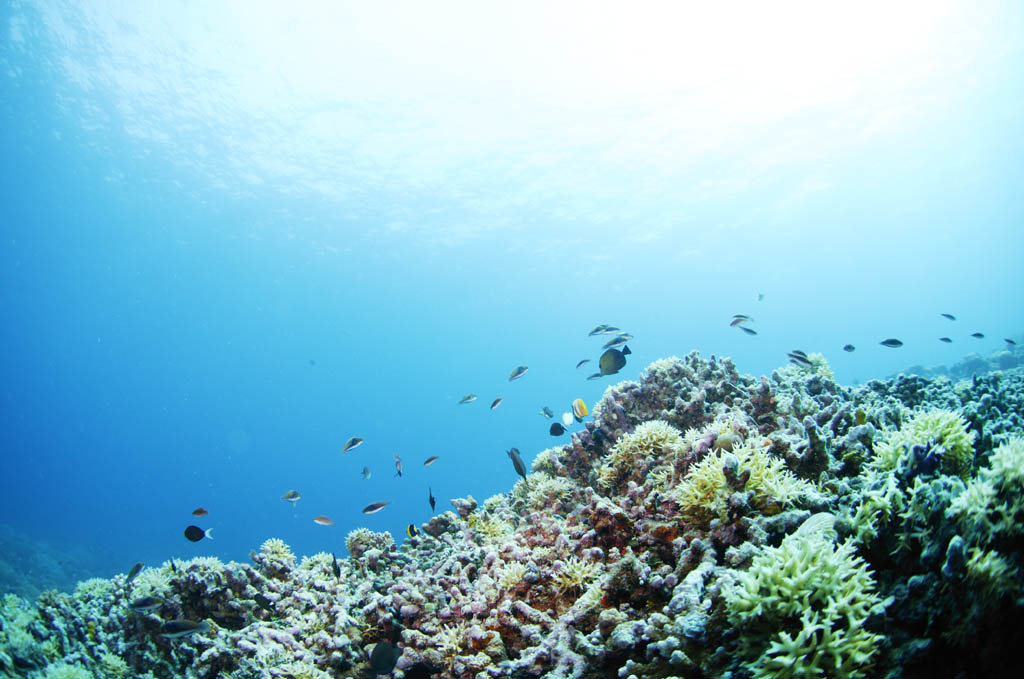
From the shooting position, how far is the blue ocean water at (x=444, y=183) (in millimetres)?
22656

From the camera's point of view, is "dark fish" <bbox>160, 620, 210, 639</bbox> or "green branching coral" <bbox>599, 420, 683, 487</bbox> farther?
"green branching coral" <bbox>599, 420, 683, 487</bbox>

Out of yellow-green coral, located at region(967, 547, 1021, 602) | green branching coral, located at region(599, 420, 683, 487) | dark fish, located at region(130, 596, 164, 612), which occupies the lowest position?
yellow-green coral, located at region(967, 547, 1021, 602)

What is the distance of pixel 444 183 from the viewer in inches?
1283

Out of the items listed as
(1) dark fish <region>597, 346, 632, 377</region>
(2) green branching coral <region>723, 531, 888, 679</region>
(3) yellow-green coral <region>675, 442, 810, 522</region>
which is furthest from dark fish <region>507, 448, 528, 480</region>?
(2) green branching coral <region>723, 531, 888, 679</region>

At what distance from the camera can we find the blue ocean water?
74.3 ft

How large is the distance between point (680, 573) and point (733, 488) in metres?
0.74

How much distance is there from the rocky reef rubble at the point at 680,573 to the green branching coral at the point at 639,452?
1.1 inches

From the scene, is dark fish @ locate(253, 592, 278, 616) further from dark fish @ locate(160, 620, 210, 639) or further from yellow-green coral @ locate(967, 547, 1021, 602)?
yellow-green coral @ locate(967, 547, 1021, 602)

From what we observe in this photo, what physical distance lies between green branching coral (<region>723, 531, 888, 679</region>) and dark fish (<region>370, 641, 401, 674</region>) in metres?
2.83

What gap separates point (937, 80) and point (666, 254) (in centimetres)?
2737

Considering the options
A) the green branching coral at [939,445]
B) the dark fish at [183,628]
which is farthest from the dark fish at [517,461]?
the dark fish at [183,628]

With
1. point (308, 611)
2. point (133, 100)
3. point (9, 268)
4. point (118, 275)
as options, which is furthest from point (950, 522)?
point (9, 268)

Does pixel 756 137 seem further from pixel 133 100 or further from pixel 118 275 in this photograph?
pixel 118 275

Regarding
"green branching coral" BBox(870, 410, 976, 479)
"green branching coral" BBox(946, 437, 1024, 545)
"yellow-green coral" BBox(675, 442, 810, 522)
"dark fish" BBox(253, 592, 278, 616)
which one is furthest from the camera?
"dark fish" BBox(253, 592, 278, 616)
